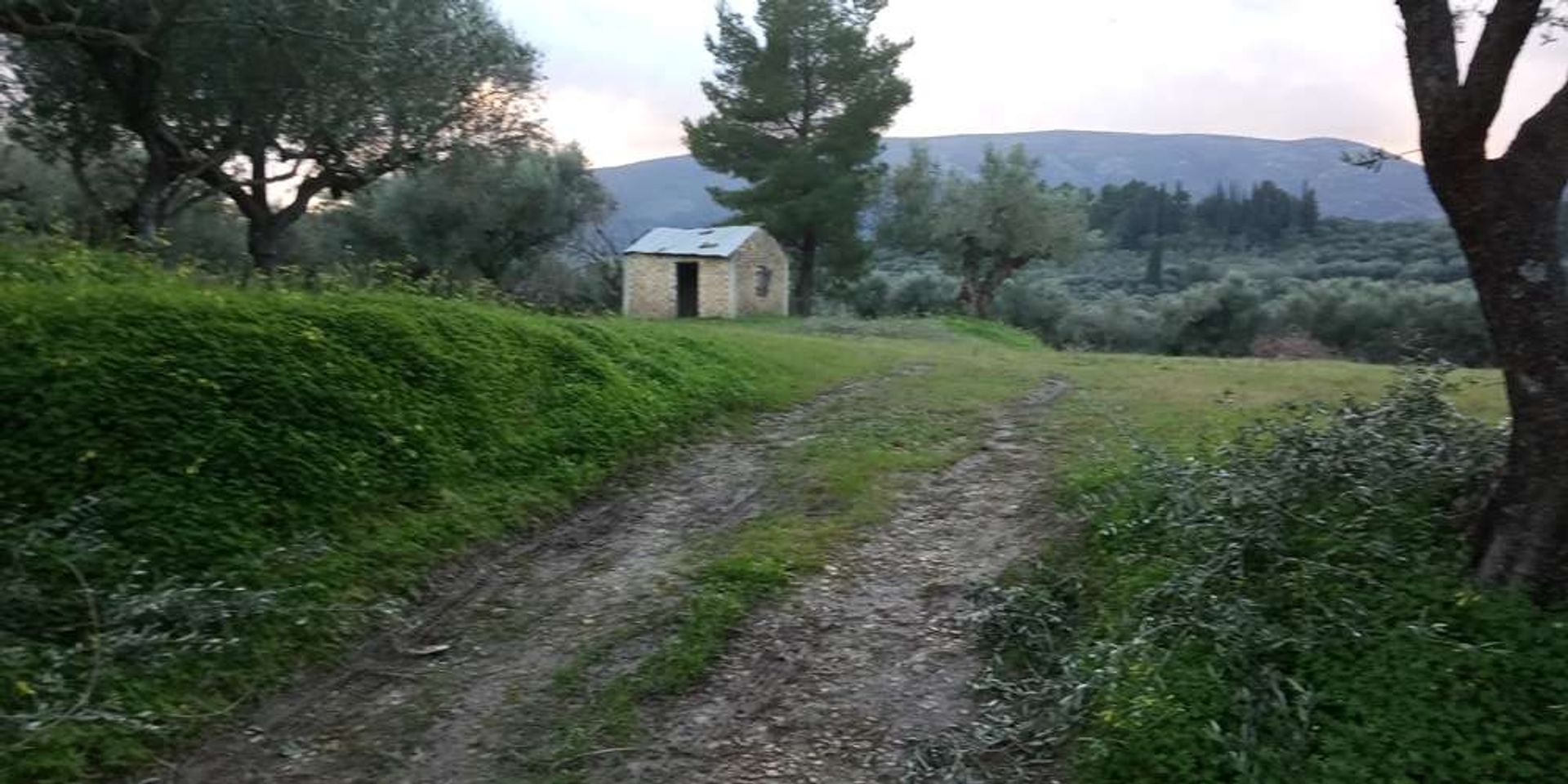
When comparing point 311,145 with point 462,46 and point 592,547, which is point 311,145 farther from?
point 592,547

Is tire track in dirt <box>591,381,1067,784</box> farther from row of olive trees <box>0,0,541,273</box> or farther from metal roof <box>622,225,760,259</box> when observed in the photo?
metal roof <box>622,225,760,259</box>

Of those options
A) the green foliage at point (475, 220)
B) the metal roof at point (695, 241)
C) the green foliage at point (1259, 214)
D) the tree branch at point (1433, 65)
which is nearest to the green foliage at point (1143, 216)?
the green foliage at point (1259, 214)

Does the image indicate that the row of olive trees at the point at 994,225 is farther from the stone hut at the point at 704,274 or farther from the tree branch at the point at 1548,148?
the tree branch at the point at 1548,148

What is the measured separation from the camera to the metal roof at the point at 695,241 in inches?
1154

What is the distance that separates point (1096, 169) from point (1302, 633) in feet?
191

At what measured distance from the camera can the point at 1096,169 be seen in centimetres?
5844

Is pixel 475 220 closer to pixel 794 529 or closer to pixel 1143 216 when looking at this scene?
pixel 794 529

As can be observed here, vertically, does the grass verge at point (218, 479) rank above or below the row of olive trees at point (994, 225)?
below

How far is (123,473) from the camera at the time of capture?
4980mm

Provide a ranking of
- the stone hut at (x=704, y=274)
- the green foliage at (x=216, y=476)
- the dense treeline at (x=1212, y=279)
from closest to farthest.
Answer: the green foliage at (x=216, y=476)
the stone hut at (x=704, y=274)
the dense treeline at (x=1212, y=279)

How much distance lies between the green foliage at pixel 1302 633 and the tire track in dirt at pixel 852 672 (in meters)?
0.34

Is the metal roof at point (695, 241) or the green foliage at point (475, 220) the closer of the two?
the green foliage at point (475, 220)

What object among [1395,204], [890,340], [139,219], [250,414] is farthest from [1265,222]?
[250,414]

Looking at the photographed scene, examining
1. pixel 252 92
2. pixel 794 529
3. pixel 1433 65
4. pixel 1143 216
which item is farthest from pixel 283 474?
pixel 1143 216
